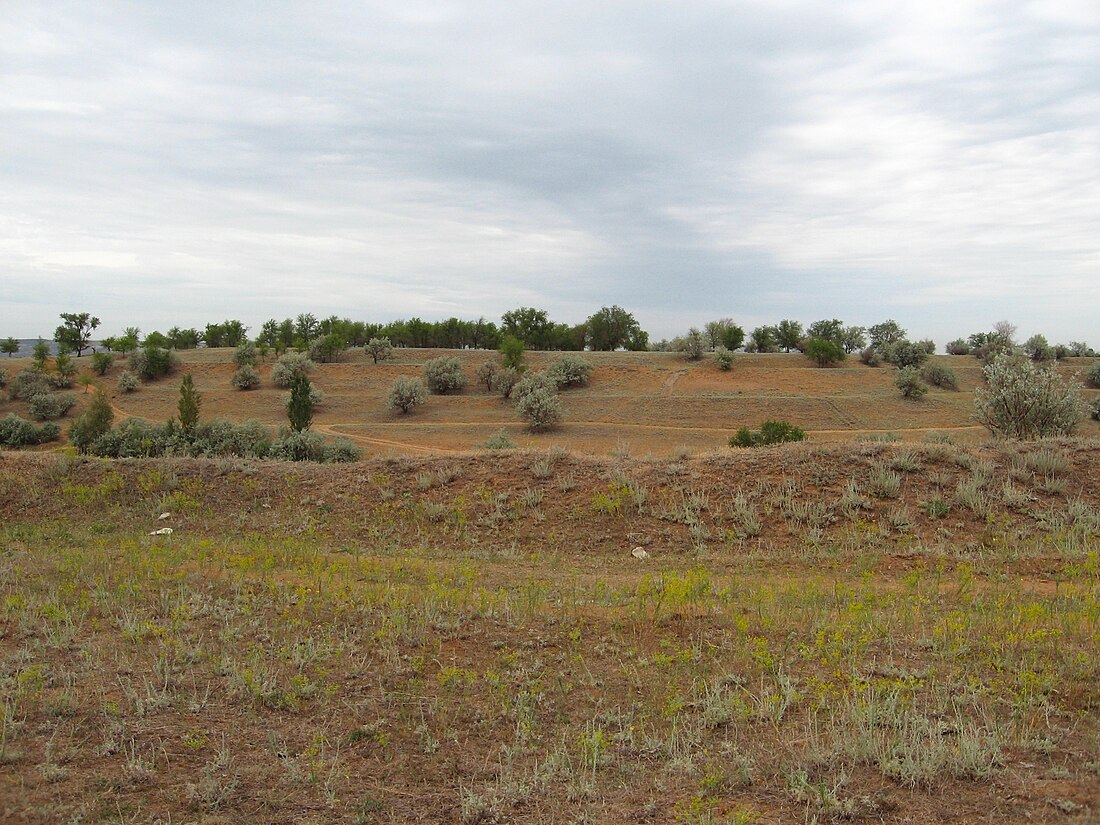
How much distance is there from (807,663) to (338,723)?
10.7 feet

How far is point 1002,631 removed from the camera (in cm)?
550

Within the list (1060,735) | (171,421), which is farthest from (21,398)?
(1060,735)

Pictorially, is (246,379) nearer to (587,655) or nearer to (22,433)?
(22,433)

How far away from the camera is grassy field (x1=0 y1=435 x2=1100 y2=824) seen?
367 centimetres

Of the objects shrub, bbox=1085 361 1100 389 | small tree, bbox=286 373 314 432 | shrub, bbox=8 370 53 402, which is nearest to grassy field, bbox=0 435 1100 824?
small tree, bbox=286 373 314 432

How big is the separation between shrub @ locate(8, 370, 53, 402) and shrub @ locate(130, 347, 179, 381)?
6.91 metres

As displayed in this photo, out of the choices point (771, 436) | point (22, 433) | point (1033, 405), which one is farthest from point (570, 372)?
point (1033, 405)

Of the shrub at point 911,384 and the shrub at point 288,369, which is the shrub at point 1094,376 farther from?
the shrub at point 288,369

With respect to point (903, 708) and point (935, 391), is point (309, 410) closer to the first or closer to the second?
point (903, 708)

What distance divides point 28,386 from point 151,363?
9.36m

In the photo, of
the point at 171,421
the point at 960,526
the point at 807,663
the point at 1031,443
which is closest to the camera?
the point at 807,663

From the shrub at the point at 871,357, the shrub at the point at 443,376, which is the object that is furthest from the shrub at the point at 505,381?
the shrub at the point at 871,357

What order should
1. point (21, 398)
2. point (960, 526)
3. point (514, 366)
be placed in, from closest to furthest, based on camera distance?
point (960, 526) → point (21, 398) → point (514, 366)

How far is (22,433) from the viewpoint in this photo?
1508 inches
